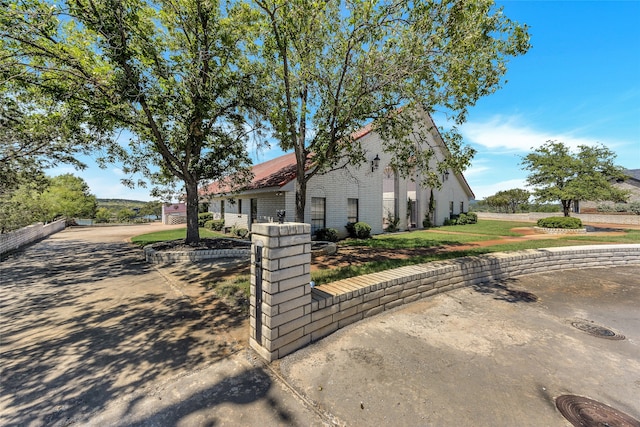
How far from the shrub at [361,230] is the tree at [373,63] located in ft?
18.4

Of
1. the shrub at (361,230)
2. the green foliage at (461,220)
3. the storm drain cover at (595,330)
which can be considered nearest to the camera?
the storm drain cover at (595,330)

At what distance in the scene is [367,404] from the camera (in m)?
2.63

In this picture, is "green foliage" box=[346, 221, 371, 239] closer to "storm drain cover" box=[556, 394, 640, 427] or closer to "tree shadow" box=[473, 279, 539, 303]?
"tree shadow" box=[473, 279, 539, 303]

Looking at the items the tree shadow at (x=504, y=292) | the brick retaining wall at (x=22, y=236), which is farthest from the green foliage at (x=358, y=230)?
the brick retaining wall at (x=22, y=236)

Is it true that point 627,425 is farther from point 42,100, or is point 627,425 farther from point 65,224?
point 65,224

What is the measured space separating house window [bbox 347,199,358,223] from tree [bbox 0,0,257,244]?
24.0ft

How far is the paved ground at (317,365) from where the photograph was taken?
2521 mm

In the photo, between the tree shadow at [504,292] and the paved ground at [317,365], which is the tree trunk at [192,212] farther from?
the tree shadow at [504,292]

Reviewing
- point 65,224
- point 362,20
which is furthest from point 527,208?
point 65,224

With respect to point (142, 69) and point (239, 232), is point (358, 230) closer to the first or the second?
point (239, 232)

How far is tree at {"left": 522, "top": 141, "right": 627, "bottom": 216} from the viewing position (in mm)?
16328

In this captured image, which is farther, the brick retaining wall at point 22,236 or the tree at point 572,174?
the tree at point 572,174

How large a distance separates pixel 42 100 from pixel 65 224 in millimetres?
23110

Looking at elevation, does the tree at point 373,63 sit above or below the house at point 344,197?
above
